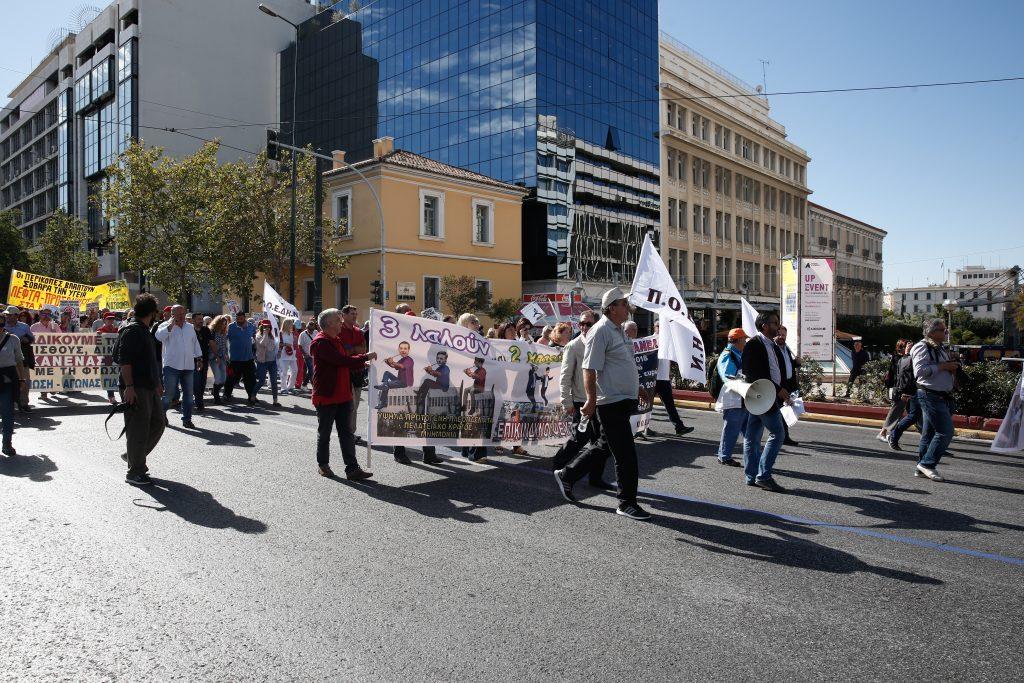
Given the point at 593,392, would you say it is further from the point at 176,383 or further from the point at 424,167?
the point at 424,167

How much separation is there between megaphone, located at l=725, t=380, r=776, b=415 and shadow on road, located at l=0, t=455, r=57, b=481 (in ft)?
23.4

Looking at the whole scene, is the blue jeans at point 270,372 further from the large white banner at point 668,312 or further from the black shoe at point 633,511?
the black shoe at point 633,511

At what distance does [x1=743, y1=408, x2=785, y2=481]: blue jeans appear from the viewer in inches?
289

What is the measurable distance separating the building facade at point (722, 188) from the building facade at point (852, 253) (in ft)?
16.7

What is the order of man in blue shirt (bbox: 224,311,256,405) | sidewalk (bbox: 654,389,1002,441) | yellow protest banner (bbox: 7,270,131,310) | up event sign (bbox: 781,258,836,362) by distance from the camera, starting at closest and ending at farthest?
sidewalk (bbox: 654,389,1002,441) → man in blue shirt (bbox: 224,311,256,405) → up event sign (bbox: 781,258,836,362) → yellow protest banner (bbox: 7,270,131,310)

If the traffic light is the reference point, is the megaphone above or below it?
below

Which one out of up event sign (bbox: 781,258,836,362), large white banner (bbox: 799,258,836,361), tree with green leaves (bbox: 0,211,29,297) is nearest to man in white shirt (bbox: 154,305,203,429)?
up event sign (bbox: 781,258,836,362)

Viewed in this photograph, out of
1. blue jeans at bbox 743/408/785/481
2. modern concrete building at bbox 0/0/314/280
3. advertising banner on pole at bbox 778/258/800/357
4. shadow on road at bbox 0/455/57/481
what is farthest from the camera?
modern concrete building at bbox 0/0/314/280

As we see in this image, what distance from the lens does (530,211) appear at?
143 ft

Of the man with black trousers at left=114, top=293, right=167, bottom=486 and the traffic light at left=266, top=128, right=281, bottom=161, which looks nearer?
the man with black trousers at left=114, top=293, right=167, bottom=486

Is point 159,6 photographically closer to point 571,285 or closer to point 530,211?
point 530,211

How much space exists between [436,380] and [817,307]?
1306 cm

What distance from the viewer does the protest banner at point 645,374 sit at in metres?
10.6

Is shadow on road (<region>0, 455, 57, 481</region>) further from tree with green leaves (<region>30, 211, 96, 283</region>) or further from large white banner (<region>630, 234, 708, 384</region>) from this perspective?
tree with green leaves (<region>30, 211, 96, 283</region>)
